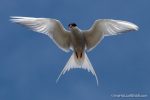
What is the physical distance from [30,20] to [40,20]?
2.59 feet

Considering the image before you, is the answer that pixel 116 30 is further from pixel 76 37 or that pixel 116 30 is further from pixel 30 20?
pixel 30 20

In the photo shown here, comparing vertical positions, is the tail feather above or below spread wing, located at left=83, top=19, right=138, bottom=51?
below

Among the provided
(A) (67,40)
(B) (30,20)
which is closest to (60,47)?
(A) (67,40)

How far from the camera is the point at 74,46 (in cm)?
2116

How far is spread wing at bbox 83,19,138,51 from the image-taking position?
20438 millimetres

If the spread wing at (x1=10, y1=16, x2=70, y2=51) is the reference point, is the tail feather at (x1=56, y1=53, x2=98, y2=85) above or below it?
below

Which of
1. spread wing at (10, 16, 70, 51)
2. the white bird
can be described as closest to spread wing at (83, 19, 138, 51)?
the white bird

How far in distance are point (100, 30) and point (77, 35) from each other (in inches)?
29.7

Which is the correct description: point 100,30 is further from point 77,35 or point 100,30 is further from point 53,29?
point 53,29

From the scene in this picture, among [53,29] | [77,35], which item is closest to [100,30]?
[77,35]

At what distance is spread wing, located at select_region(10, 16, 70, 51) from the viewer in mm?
20203

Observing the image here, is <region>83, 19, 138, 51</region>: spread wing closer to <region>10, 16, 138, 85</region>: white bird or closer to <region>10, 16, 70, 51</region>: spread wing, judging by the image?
<region>10, 16, 138, 85</region>: white bird

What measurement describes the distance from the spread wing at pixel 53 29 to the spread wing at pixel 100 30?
65cm

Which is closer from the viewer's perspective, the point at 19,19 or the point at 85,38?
the point at 19,19
